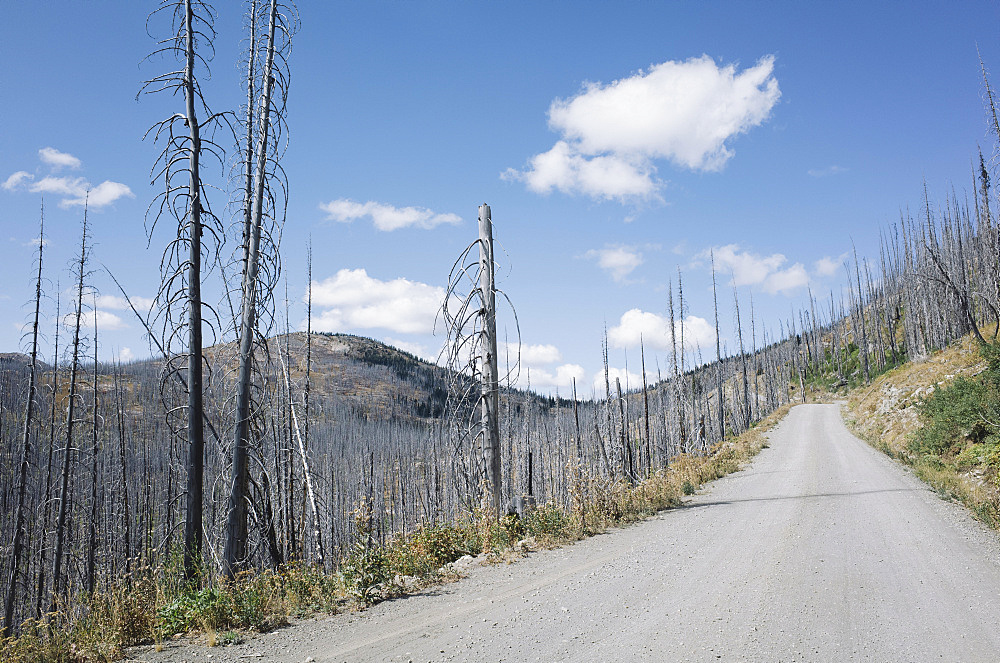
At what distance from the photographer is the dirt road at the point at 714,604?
4.25m

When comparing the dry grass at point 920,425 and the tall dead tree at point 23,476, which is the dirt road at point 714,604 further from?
the tall dead tree at point 23,476

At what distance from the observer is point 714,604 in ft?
17.0

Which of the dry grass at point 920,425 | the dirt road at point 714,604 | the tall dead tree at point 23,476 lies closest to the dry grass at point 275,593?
the dirt road at point 714,604

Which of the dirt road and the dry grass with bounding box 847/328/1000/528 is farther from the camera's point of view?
the dry grass with bounding box 847/328/1000/528

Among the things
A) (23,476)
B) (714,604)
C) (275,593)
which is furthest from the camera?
(23,476)

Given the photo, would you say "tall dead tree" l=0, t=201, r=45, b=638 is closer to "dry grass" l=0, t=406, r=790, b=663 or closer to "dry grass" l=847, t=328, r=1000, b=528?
"dry grass" l=0, t=406, r=790, b=663

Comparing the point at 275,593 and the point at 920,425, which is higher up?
the point at 920,425

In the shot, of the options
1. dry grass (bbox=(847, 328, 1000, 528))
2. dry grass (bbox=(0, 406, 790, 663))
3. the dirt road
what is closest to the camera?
the dirt road

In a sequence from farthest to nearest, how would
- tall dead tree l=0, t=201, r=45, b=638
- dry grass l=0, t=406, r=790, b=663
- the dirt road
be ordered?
tall dead tree l=0, t=201, r=45, b=638 → dry grass l=0, t=406, r=790, b=663 → the dirt road

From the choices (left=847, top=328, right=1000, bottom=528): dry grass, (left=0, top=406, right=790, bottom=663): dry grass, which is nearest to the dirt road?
(left=0, top=406, right=790, bottom=663): dry grass

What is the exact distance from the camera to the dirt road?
4.25m

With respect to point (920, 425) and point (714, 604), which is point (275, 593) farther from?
point (920, 425)

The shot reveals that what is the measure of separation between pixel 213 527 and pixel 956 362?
28567 millimetres

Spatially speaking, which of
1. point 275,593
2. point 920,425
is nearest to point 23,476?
point 275,593
